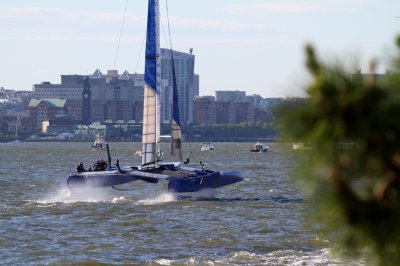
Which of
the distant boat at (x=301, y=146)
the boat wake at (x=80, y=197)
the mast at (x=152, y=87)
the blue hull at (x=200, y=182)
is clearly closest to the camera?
the distant boat at (x=301, y=146)

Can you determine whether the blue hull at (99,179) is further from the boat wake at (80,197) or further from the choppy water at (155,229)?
the choppy water at (155,229)

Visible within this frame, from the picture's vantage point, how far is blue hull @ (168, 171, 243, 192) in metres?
44.1

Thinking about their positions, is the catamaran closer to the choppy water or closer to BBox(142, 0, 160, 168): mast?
BBox(142, 0, 160, 168): mast

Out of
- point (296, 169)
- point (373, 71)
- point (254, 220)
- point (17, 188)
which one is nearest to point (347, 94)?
point (373, 71)

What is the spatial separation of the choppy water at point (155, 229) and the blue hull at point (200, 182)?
0.63 metres

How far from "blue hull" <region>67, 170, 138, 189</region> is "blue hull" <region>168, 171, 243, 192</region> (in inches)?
68.5

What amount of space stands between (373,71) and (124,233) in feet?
94.6

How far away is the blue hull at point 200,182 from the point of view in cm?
4412

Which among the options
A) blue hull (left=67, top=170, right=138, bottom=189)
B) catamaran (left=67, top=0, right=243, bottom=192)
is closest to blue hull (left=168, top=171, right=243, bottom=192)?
catamaran (left=67, top=0, right=243, bottom=192)

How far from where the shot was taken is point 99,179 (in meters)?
46.0

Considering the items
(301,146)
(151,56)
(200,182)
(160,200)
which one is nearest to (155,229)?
(200,182)

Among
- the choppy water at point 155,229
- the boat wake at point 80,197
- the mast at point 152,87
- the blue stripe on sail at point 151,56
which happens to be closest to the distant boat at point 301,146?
the choppy water at point 155,229

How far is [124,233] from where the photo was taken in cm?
3359

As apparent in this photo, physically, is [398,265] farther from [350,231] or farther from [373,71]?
[373,71]
